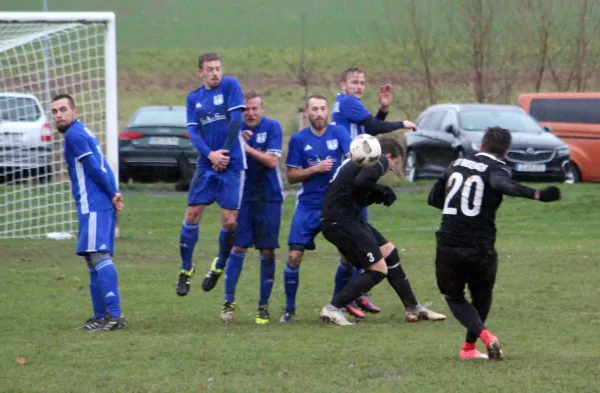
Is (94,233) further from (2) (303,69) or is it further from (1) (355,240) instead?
(2) (303,69)

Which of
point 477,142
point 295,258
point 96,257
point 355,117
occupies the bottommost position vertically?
point 477,142

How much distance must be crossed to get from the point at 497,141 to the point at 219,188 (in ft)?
10.5

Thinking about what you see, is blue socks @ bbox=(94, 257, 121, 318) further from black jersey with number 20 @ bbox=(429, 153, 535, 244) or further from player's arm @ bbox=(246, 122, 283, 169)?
black jersey with number 20 @ bbox=(429, 153, 535, 244)

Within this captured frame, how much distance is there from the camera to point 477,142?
24906mm

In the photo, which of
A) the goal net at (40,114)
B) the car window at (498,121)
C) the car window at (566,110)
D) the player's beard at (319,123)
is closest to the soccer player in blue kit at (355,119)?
the player's beard at (319,123)

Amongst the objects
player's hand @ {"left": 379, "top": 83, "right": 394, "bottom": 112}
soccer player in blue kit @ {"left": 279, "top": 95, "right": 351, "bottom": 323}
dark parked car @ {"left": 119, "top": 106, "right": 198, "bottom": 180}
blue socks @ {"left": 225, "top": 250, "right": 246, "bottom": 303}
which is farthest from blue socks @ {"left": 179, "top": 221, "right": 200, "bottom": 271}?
dark parked car @ {"left": 119, "top": 106, "right": 198, "bottom": 180}

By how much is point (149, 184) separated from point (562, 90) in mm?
13723

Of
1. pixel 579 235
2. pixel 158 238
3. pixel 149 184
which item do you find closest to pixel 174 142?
pixel 149 184

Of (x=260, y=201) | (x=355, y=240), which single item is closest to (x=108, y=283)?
(x=260, y=201)

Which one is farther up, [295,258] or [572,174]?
[295,258]

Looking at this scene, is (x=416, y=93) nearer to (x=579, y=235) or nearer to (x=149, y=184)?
(x=149, y=184)

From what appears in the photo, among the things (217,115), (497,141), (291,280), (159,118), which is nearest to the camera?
(497,141)

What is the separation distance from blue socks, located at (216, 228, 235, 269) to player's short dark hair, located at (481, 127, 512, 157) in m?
3.10

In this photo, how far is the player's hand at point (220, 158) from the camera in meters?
10.8
